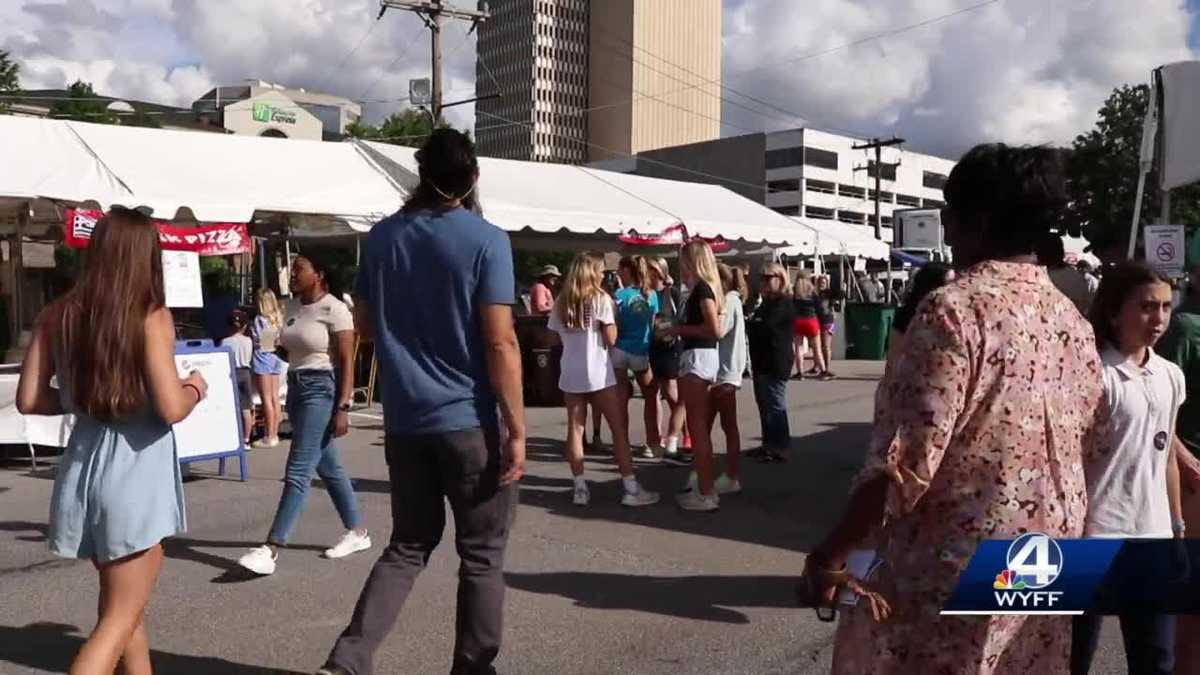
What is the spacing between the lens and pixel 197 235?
11953 mm

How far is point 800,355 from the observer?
55.8ft

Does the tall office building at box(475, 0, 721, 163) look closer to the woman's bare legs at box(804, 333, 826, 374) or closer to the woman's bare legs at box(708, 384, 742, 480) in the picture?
the woman's bare legs at box(804, 333, 826, 374)

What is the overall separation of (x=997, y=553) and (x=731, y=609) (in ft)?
10.8

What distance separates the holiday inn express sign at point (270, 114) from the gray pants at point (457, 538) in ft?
290

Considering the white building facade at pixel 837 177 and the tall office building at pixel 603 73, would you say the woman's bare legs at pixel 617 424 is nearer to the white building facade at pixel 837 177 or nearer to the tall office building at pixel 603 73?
the white building facade at pixel 837 177

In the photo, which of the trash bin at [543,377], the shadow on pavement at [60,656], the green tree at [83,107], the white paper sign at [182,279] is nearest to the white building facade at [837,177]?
the green tree at [83,107]

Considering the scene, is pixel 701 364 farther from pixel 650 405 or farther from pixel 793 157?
pixel 793 157

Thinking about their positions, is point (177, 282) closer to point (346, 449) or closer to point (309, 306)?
point (346, 449)

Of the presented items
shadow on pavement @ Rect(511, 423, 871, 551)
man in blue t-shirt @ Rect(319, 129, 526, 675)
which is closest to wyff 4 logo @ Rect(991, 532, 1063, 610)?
man in blue t-shirt @ Rect(319, 129, 526, 675)

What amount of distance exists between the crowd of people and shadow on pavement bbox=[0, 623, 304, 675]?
2.57 feet

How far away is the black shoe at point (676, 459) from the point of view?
29.9ft

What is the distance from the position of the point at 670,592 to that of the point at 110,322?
126 inches

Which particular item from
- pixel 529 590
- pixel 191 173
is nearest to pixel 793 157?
pixel 191 173

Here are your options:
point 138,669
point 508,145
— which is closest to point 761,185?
point 508,145
